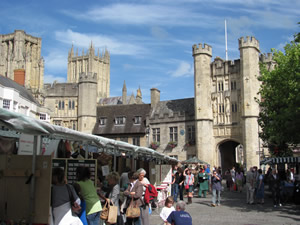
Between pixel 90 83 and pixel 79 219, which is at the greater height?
pixel 90 83

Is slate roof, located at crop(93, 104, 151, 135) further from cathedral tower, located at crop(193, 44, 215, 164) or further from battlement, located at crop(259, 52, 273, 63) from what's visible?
battlement, located at crop(259, 52, 273, 63)

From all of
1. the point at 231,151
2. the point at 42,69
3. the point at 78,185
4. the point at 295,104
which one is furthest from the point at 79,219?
the point at 42,69

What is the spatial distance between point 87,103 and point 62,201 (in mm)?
42176

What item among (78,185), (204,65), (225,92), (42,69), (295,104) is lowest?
(78,185)

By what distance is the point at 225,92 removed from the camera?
41094 millimetres

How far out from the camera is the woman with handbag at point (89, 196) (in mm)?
7344

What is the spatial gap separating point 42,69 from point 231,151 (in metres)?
42.6

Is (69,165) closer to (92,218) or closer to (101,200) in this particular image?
(101,200)

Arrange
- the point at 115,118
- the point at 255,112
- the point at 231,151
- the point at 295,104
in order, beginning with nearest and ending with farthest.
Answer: the point at 295,104 < the point at 255,112 < the point at 231,151 < the point at 115,118

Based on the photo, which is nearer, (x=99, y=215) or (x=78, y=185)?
(x=78, y=185)

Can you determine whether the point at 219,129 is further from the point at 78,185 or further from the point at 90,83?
the point at 78,185

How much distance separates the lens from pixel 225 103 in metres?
40.8

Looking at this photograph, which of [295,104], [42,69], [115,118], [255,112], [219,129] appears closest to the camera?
[295,104]

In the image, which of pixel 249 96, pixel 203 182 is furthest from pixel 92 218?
pixel 249 96
